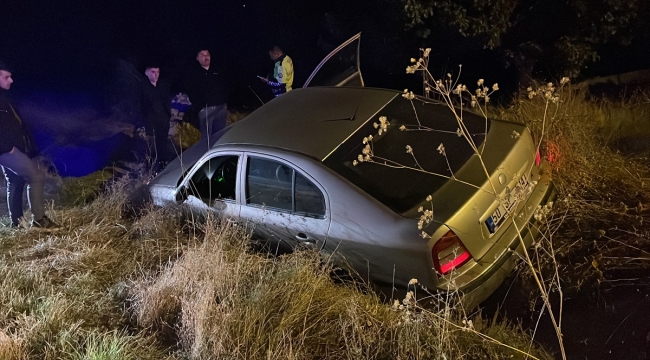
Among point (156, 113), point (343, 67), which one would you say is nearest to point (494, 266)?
point (343, 67)

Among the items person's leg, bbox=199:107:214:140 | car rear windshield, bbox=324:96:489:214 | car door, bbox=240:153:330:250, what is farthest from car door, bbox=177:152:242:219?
person's leg, bbox=199:107:214:140

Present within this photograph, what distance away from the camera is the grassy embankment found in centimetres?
328

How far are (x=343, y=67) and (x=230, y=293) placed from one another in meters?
2.71

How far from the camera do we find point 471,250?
3412 mm

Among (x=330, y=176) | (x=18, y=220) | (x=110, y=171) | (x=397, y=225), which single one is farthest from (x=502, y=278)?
(x=110, y=171)

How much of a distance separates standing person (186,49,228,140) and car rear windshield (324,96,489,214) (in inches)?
130

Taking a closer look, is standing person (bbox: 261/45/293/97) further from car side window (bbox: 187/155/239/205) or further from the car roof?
car side window (bbox: 187/155/239/205)

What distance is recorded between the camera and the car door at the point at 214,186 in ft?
14.5

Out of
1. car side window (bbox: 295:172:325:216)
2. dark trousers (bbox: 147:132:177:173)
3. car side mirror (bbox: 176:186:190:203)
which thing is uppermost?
car side window (bbox: 295:172:325:216)

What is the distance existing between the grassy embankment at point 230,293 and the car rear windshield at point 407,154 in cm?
69

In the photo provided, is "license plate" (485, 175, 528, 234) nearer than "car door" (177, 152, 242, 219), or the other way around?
"license plate" (485, 175, 528, 234)

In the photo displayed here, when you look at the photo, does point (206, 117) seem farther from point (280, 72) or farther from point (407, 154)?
point (407, 154)

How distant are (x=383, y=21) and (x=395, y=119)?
623 centimetres

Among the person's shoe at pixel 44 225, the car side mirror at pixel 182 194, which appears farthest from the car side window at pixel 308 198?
the person's shoe at pixel 44 225
